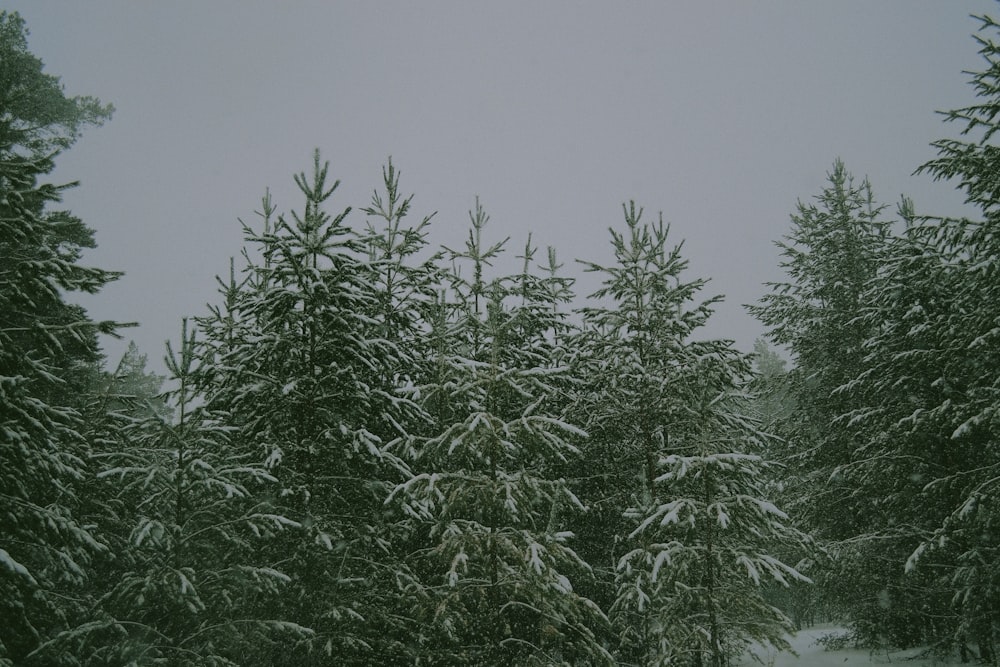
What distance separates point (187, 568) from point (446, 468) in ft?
14.2

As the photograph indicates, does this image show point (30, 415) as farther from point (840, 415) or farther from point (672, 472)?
point (840, 415)

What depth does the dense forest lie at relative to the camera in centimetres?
741

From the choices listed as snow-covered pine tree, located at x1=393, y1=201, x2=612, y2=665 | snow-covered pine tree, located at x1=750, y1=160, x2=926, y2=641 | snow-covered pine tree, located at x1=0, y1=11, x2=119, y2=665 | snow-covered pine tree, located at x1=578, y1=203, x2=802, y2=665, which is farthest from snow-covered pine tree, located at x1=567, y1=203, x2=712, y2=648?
snow-covered pine tree, located at x1=0, y1=11, x2=119, y2=665

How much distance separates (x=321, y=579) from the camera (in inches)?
345

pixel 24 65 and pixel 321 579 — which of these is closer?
pixel 321 579

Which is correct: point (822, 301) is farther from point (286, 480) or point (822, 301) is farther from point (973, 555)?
point (286, 480)

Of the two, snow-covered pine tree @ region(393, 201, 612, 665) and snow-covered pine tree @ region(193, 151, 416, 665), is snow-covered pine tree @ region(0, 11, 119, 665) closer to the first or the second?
snow-covered pine tree @ region(193, 151, 416, 665)

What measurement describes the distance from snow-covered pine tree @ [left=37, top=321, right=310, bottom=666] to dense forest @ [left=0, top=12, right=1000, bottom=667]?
0.20 ft

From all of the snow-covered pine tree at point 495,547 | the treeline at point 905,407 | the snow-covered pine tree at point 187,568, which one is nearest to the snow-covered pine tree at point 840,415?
the treeline at point 905,407

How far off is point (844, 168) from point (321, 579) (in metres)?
21.3

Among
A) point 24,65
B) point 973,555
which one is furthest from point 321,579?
point 24,65

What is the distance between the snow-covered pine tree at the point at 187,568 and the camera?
23.1 feet

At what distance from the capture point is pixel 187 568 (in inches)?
281

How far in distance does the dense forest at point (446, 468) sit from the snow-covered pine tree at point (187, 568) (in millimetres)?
62
